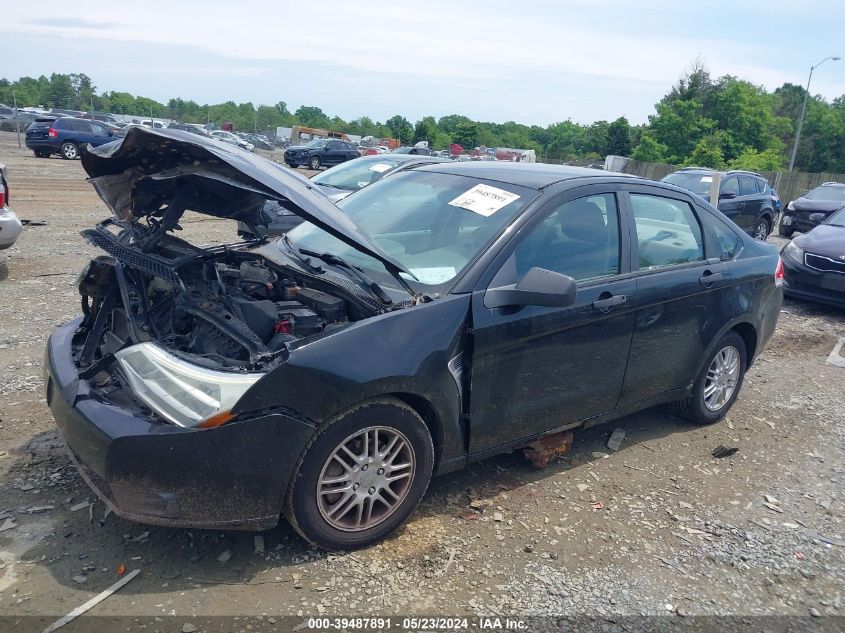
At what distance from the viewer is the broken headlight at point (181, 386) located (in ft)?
9.34

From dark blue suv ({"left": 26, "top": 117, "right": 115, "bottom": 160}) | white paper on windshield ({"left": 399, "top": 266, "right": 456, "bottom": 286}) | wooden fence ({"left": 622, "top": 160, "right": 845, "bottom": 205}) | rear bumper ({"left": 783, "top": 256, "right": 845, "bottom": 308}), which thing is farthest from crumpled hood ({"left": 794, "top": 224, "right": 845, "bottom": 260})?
dark blue suv ({"left": 26, "top": 117, "right": 115, "bottom": 160})

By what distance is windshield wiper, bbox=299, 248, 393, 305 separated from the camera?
3461mm

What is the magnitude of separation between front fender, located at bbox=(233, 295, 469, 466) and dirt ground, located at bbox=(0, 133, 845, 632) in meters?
0.59

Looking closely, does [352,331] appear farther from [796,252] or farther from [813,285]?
[796,252]

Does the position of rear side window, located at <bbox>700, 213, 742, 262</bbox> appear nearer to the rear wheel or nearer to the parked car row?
the parked car row

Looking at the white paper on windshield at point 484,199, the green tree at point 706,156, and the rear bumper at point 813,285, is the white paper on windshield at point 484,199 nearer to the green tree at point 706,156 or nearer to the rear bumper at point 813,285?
the rear bumper at point 813,285

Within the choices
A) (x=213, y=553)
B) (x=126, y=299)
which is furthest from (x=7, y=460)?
(x=213, y=553)

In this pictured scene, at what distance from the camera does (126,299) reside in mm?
3564

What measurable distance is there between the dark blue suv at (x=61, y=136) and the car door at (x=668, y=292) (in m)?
25.3

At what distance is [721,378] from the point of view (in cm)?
518

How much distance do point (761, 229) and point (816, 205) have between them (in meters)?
2.00

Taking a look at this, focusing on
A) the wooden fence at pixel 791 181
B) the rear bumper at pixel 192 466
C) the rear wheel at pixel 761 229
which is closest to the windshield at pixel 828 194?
the rear wheel at pixel 761 229

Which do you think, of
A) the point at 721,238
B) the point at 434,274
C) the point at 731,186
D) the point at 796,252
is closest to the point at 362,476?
the point at 434,274

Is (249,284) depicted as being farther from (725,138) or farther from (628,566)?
(725,138)
